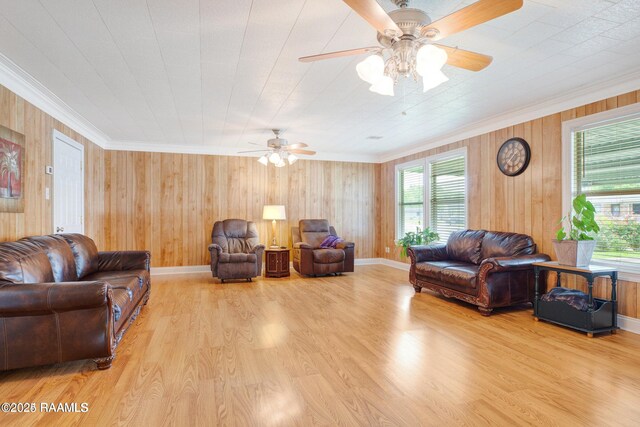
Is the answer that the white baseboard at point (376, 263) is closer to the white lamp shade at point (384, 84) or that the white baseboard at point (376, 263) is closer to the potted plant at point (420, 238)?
the potted plant at point (420, 238)

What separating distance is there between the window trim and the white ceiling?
362mm

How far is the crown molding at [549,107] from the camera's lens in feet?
11.0

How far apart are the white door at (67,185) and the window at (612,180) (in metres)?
6.14

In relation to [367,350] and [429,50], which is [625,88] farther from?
[367,350]

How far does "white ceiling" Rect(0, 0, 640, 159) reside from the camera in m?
2.27

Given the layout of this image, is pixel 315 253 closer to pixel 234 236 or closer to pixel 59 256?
pixel 234 236

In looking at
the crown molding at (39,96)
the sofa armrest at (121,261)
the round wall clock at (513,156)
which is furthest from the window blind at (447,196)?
the crown molding at (39,96)

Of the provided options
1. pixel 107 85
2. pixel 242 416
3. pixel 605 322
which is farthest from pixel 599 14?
pixel 107 85

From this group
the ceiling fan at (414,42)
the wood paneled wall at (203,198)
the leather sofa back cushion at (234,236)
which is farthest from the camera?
the wood paneled wall at (203,198)

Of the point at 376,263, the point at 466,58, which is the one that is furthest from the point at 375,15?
the point at 376,263

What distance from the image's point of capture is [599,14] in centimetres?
228

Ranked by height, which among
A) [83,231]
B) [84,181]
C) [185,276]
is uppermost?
[84,181]

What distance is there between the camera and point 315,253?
19.8 ft

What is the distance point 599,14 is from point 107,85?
4320mm
